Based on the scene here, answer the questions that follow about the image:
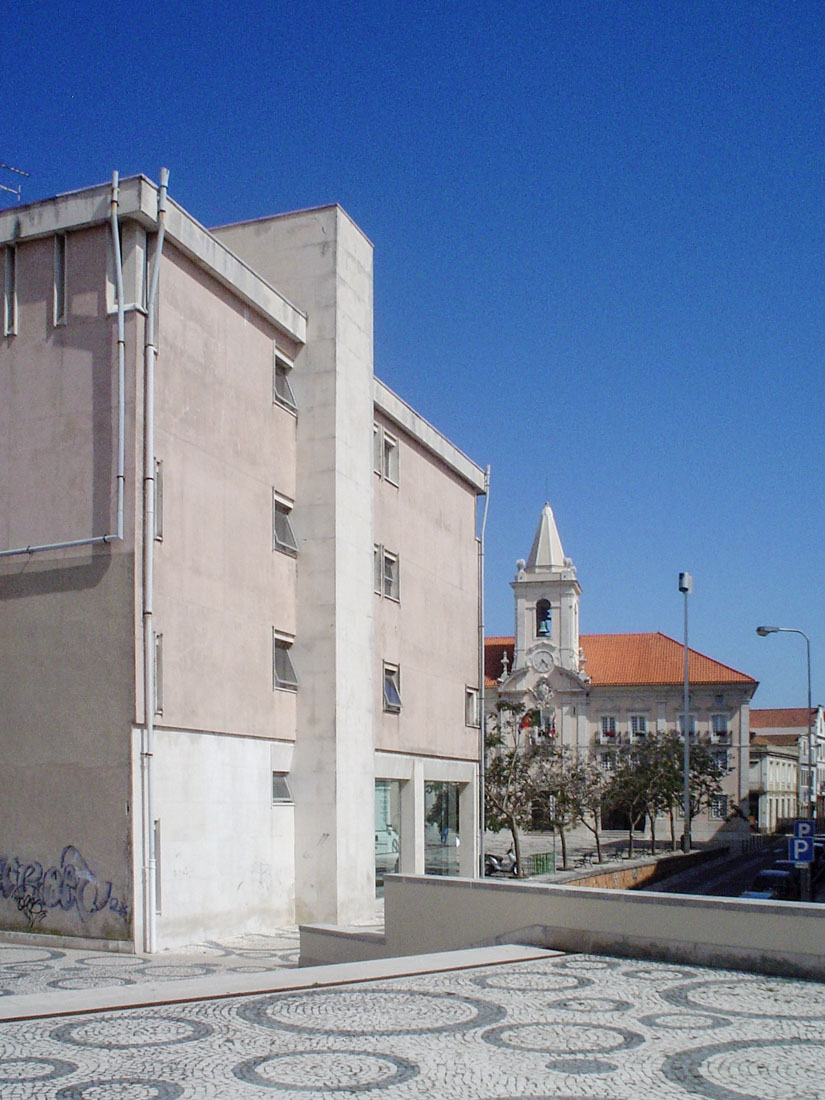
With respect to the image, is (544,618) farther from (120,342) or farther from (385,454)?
(120,342)

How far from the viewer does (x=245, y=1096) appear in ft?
25.6

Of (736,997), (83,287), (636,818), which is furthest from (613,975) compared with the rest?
(636,818)

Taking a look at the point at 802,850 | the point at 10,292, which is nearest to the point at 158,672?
the point at 10,292

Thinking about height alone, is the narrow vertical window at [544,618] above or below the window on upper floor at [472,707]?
above

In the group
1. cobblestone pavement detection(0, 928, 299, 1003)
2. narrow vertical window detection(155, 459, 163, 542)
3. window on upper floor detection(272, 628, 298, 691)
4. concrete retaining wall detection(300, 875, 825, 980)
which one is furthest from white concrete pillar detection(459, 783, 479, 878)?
narrow vertical window detection(155, 459, 163, 542)

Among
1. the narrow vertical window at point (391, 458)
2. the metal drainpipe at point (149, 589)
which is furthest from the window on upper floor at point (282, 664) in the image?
the narrow vertical window at point (391, 458)

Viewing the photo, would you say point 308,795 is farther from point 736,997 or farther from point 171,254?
point 736,997

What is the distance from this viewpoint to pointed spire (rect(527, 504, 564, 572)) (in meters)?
104

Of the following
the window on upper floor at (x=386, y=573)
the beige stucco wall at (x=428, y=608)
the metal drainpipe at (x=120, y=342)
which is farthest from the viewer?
the beige stucco wall at (x=428, y=608)

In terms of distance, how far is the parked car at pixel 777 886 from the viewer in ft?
113

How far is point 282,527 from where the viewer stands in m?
24.7

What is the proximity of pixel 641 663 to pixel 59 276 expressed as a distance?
9019 centimetres

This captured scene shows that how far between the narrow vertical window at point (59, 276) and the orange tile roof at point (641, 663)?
85.7m

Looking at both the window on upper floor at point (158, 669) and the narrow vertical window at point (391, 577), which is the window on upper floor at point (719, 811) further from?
the window on upper floor at point (158, 669)
